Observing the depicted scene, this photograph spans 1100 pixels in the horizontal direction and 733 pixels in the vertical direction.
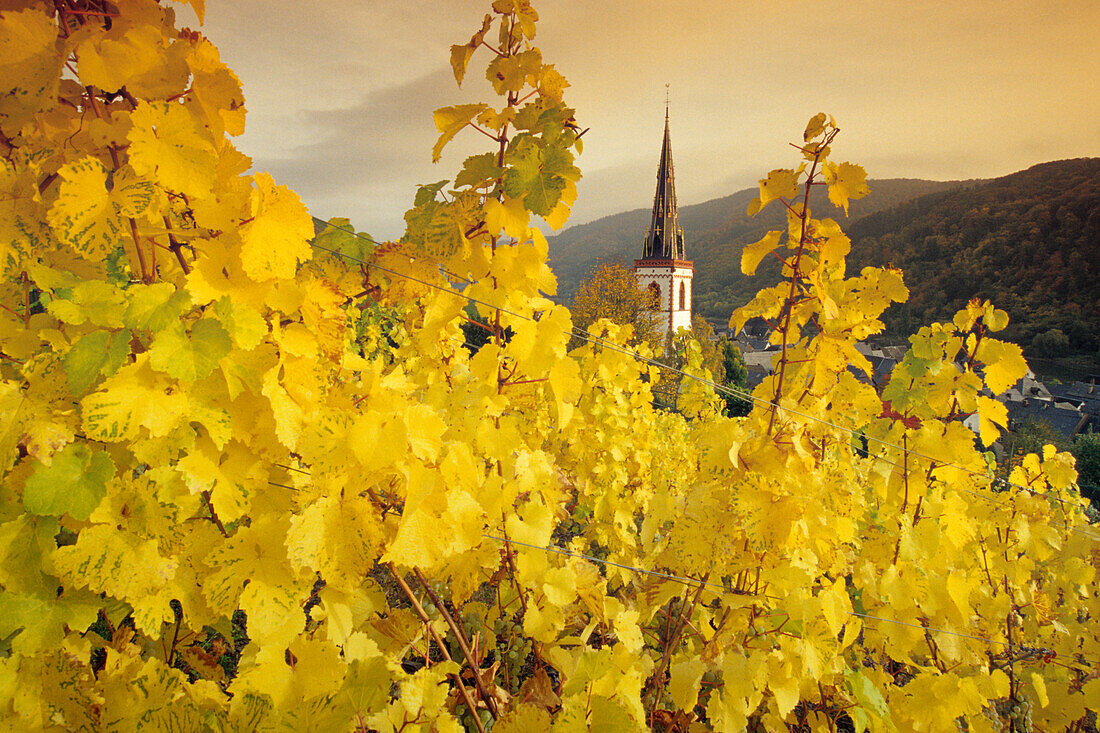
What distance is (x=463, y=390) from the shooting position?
1287 mm

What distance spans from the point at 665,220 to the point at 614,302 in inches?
720

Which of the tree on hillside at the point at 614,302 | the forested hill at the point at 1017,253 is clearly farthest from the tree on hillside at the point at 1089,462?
the forested hill at the point at 1017,253

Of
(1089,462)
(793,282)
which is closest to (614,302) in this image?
(1089,462)

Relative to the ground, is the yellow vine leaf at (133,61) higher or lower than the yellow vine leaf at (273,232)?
higher

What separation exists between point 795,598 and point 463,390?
3.80ft

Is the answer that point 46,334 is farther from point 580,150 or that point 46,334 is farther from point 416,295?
point 580,150

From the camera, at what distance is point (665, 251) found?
1628 inches

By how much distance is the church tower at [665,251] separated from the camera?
40.9 metres

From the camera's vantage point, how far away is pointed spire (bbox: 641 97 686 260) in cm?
4099

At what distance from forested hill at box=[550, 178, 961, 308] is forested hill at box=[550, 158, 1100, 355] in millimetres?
486

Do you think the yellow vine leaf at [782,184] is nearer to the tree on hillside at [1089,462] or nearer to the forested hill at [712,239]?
the forested hill at [712,239]

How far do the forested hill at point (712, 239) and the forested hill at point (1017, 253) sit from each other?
1213cm

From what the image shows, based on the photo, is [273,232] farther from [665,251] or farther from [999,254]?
[999,254]

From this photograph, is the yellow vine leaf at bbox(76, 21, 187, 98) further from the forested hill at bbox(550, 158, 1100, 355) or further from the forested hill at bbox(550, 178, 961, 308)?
the forested hill at bbox(550, 158, 1100, 355)
